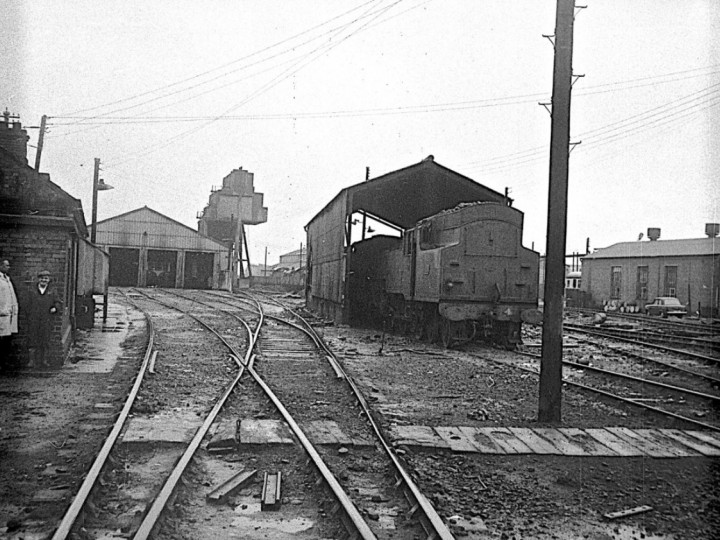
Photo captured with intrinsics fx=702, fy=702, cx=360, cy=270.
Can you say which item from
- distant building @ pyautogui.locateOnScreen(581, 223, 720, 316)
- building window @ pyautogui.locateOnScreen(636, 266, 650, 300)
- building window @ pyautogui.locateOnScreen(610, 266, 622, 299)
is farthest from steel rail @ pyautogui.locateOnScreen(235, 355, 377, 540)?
building window @ pyautogui.locateOnScreen(610, 266, 622, 299)

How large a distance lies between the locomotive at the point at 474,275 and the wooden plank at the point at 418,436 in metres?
7.79

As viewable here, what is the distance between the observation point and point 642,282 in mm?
40500

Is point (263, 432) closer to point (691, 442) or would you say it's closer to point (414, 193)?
point (691, 442)

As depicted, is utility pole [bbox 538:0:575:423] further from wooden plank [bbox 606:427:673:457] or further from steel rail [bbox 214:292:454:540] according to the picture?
steel rail [bbox 214:292:454:540]

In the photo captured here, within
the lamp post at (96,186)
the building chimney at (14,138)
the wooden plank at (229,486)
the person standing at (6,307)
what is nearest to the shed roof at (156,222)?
the lamp post at (96,186)

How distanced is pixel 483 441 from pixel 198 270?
166ft

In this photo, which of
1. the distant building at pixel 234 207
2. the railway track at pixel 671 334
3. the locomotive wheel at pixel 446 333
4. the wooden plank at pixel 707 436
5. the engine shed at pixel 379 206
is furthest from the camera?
the distant building at pixel 234 207

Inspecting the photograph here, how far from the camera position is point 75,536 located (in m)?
4.37

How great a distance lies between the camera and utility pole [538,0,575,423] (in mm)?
8266

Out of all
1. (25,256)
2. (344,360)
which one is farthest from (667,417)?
(25,256)

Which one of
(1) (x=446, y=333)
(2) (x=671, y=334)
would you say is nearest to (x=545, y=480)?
(1) (x=446, y=333)

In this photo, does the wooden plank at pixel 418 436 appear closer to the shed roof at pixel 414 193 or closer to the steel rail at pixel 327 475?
the steel rail at pixel 327 475

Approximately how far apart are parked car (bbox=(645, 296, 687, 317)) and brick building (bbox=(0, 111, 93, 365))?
29.3 metres

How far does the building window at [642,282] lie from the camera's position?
40062 millimetres
